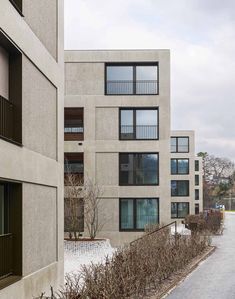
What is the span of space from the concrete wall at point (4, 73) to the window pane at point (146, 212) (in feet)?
63.7

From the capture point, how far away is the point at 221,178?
113688 mm

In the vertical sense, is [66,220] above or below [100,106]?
below

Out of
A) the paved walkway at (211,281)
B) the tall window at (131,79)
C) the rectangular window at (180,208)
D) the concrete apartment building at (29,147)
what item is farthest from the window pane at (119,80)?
the rectangular window at (180,208)

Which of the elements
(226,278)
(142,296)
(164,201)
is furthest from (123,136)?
(142,296)

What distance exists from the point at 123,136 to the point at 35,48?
17859 mm

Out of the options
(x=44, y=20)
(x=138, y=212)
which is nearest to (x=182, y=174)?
(x=138, y=212)

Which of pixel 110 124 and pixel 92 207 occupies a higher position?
pixel 110 124

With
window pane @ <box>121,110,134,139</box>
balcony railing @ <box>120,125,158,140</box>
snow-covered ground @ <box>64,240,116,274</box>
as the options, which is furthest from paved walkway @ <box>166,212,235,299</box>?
window pane @ <box>121,110,134,139</box>

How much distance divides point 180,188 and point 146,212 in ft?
106

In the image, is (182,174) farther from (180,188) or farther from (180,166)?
(180,188)

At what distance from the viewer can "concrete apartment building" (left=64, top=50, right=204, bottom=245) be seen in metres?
30.6

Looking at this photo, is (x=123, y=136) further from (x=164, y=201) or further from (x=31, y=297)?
(x=31, y=297)

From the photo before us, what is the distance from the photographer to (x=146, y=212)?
30.7m

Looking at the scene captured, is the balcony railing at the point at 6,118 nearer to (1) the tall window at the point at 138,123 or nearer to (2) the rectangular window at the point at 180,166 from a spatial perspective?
(1) the tall window at the point at 138,123
